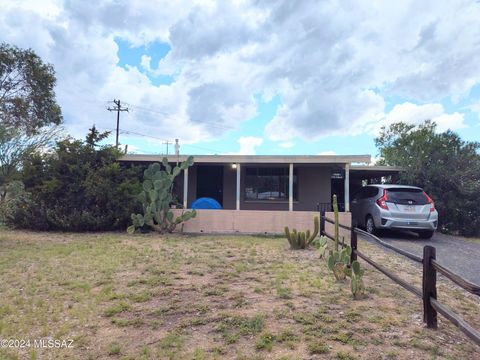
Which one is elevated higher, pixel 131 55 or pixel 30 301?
pixel 131 55

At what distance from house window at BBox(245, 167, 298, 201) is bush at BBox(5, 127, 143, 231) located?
4.91 metres

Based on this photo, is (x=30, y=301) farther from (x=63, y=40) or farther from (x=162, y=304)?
(x=63, y=40)

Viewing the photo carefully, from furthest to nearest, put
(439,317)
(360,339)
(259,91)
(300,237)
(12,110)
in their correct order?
(259,91)
(12,110)
(300,237)
(439,317)
(360,339)

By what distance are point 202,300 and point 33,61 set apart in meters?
16.3

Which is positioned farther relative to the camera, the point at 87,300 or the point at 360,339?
the point at 87,300

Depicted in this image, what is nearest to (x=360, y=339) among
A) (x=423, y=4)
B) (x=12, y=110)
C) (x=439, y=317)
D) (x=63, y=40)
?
(x=439, y=317)

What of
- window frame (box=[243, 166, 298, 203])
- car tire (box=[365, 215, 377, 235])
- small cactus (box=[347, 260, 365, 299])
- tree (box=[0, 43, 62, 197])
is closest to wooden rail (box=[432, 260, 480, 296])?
small cactus (box=[347, 260, 365, 299])

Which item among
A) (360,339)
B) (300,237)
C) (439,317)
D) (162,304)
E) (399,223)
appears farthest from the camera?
(399,223)

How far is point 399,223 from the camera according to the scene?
29.5 feet

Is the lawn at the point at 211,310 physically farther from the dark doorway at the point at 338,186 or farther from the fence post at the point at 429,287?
the dark doorway at the point at 338,186

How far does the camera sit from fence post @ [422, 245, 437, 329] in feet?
11.2

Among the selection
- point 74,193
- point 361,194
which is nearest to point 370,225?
point 361,194

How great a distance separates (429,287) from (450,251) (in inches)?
215

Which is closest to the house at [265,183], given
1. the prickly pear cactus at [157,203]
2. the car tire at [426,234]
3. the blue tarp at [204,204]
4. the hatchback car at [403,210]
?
the blue tarp at [204,204]
